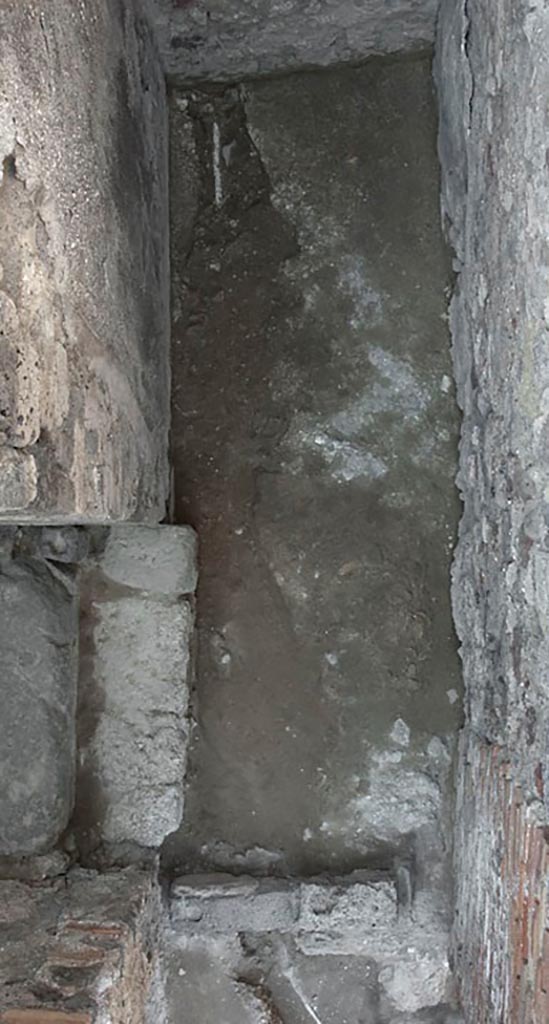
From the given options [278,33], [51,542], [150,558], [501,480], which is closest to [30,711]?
[51,542]

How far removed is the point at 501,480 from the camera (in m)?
2.80

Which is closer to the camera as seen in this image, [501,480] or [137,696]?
[501,480]

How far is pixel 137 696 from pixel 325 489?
916mm

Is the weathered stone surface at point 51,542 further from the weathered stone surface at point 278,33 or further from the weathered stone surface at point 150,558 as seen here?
the weathered stone surface at point 278,33

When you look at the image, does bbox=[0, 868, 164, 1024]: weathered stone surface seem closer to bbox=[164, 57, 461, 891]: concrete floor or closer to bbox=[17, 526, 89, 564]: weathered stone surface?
bbox=[164, 57, 461, 891]: concrete floor

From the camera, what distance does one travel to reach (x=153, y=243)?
10.3ft

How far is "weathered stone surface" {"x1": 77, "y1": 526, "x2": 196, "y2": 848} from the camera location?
3.23 metres

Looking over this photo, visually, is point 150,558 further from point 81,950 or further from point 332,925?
point 332,925

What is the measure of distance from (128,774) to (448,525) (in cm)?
132

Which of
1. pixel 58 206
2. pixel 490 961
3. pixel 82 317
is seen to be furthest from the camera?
pixel 490 961

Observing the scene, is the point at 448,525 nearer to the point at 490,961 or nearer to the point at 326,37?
the point at 490,961

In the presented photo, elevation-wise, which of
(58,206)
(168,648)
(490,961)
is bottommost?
(490,961)

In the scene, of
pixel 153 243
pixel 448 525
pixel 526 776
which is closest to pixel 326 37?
pixel 153 243

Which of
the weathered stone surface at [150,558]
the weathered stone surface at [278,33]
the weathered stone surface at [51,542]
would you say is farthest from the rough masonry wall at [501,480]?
the weathered stone surface at [51,542]
